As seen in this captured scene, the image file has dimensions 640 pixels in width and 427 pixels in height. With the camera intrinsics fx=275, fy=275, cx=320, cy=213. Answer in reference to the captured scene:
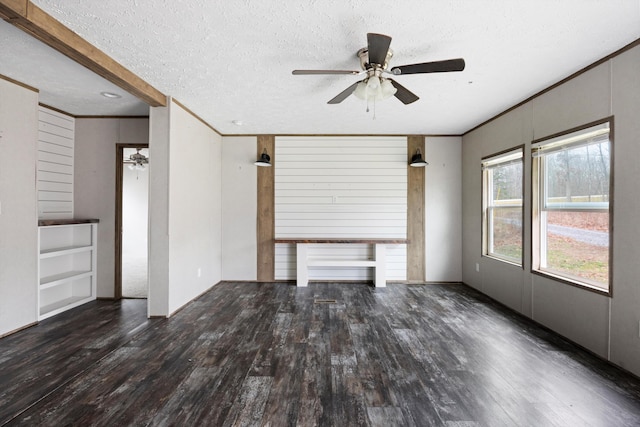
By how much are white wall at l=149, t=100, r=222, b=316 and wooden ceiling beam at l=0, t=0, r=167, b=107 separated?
0.64m

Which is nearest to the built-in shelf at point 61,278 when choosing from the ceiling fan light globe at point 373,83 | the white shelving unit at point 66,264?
the white shelving unit at point 66,264

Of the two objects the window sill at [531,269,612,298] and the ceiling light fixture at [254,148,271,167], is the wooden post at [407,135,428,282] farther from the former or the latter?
the ceiling light fixture at [254,148,271,167]

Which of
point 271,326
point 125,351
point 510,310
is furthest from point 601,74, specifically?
point 125,351

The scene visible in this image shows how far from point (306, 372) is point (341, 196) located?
3.31 meters

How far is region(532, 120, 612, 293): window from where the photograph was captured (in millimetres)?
2555

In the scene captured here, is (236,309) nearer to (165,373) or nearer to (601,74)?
(165,373)

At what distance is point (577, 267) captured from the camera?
287cm

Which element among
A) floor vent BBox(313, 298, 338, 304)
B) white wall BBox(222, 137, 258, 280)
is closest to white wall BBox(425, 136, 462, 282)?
floor vent BBox(313, 298, 338, 304)

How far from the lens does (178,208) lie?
143 inches

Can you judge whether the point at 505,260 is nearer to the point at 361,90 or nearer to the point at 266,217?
the point at 361,90

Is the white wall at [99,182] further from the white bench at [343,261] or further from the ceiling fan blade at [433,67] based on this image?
the ceiling fan blade at [433,67]

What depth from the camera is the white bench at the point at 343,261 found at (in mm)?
4746

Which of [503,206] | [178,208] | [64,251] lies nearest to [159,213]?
[178,208]

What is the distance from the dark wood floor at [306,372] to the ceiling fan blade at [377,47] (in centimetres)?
246
